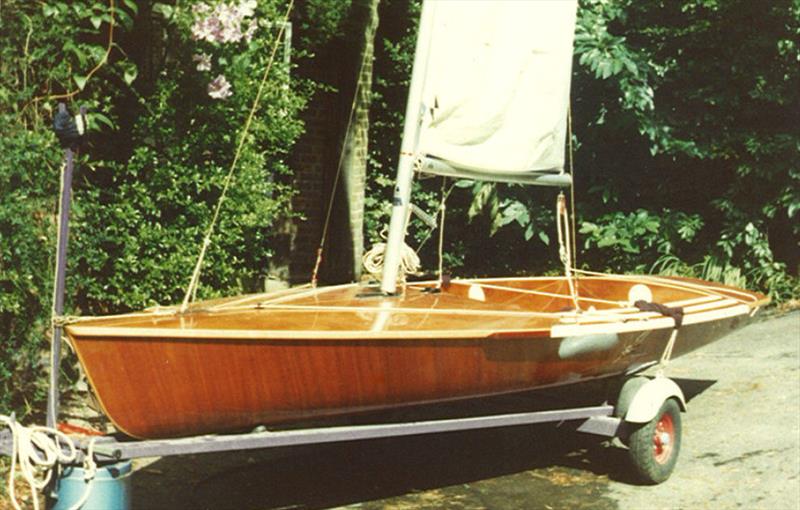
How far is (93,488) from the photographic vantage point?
4754mm

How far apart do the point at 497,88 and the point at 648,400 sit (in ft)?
6.80

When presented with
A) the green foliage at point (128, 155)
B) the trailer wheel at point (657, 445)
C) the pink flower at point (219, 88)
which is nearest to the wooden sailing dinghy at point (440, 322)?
the trailer wheel at point (657, 445)

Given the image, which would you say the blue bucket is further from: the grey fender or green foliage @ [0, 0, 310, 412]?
the grey fender

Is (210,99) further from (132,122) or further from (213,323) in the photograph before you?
(213,323)

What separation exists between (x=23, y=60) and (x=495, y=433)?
3855 mm

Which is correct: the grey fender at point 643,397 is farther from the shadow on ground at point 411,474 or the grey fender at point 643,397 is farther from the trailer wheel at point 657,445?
the shadow on ground at point 411,474

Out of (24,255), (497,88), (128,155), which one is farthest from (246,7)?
(24,255)

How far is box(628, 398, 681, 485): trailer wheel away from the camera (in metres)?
6.39

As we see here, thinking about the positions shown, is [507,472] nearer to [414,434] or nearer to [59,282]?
[414,434]

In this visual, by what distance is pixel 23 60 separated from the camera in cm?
649

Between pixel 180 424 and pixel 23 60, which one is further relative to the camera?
pixel 23 60

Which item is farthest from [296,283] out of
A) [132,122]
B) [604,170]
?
[132,122]

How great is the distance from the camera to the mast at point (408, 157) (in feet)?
21.0

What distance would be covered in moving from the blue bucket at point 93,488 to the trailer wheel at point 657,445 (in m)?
2.98
